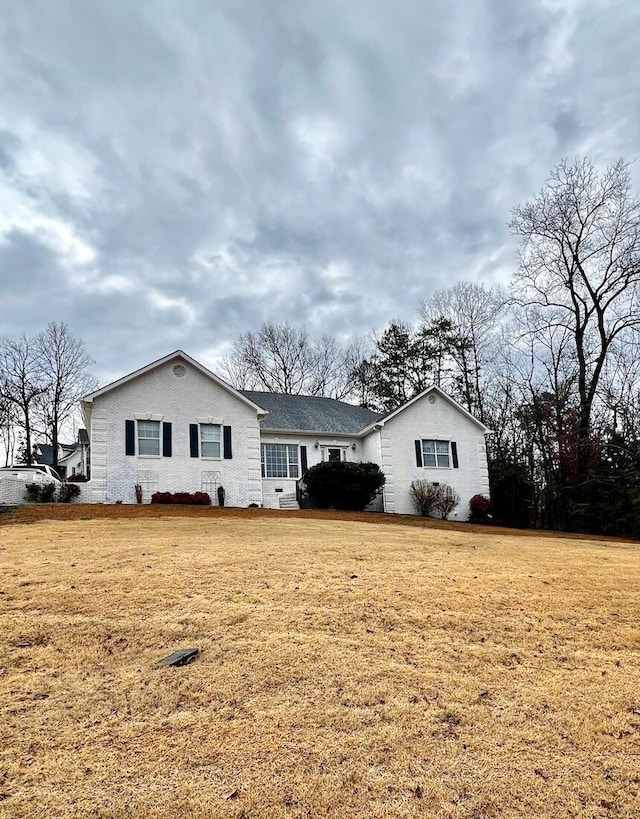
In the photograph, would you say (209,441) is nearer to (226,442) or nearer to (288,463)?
(226,442)

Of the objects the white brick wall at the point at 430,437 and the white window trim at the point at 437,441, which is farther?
the white window trim at the point at 437,441

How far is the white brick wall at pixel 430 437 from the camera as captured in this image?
2144 centimetres

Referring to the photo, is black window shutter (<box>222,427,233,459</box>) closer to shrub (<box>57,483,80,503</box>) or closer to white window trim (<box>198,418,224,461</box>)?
white window trim (<box>198,418,224,461</box>)

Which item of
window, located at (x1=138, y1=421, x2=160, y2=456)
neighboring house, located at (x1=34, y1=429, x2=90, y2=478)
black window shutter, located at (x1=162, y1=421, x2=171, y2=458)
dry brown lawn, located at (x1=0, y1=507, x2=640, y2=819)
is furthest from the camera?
neighboring house, located at (x1=34, y1=429, x2=90, y2=478)

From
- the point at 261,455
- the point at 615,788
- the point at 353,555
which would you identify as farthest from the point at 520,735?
the point at 261,455

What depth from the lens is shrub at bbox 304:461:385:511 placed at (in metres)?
19.6

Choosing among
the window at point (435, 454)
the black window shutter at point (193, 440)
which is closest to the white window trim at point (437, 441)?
the window at point (435, 454)

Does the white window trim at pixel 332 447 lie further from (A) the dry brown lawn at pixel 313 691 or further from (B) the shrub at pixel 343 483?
(A) the dry brown lawn at pixel 313 691

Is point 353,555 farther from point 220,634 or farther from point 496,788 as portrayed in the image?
point 496,788

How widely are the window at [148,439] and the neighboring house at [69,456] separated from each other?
752 cm

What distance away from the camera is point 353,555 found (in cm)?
785

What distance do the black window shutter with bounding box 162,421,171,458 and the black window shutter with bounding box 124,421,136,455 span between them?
102 centimetres

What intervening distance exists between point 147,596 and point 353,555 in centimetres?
346

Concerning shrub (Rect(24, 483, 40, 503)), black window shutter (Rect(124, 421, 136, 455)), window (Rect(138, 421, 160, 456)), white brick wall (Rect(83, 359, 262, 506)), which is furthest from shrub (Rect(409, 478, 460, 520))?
shrub (Rect(24, 483, 40, 503))
